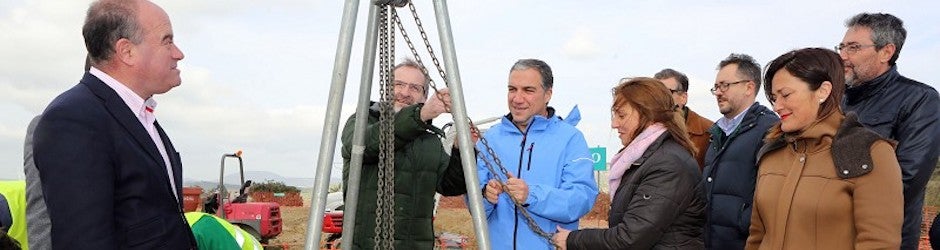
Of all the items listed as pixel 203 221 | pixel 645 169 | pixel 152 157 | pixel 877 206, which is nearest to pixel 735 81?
pixel 645 169

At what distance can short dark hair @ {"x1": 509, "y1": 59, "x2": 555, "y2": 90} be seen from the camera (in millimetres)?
4203

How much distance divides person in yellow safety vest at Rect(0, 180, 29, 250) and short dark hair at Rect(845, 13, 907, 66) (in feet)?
13.8

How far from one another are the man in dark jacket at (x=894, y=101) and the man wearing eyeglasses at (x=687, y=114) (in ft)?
4.73

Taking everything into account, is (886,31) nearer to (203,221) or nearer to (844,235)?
(844,235)

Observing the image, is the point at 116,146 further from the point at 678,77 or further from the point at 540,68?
the point at 678,77

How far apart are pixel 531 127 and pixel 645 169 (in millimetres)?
903

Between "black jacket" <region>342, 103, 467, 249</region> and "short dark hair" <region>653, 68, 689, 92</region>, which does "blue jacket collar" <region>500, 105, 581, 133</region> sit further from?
"short dark hair" <region>653, 68, 689, 92</region>

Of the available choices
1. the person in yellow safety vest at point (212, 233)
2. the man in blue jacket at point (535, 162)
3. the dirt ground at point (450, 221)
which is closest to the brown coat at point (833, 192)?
the man in blue jacket at point (535, 162)

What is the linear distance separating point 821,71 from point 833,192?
500 mm

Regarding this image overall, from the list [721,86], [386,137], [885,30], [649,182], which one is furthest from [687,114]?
[386,137]

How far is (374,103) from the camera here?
12.9ft

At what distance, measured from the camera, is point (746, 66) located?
517 centimetres

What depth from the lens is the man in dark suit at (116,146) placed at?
215cm

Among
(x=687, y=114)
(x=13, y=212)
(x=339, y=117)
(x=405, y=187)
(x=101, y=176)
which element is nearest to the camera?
(x=101, y=176)
